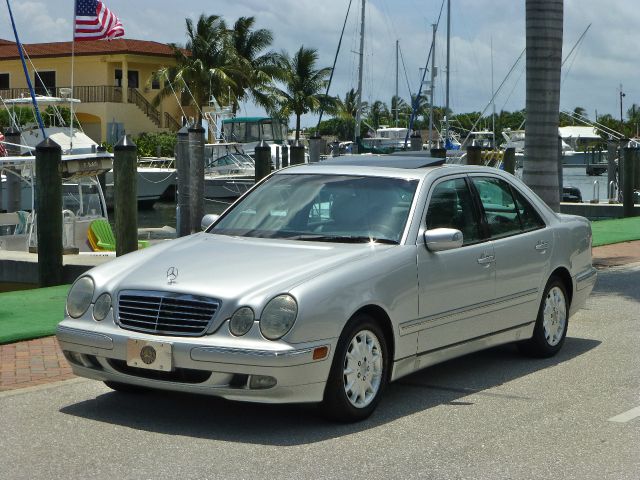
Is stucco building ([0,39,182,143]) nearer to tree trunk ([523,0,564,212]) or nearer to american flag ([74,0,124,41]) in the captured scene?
american flag ([74,0,124,41])

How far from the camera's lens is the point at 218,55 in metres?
61.6

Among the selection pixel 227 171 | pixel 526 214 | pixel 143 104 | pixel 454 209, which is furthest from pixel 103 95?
pixel 454 209

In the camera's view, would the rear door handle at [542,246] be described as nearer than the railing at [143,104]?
Yes

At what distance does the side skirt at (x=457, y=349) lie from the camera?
7547mm

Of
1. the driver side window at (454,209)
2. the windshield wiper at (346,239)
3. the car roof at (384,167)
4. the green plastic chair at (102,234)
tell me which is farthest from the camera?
the green plastic chair at (102,234)

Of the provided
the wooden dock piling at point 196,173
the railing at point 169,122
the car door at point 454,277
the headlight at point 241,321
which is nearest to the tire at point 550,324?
the car door at point 454,277

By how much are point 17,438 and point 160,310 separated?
1.09m

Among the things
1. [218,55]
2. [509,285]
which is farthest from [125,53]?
[509,285]

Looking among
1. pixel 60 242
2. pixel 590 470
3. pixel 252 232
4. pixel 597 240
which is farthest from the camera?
pixel 597 240

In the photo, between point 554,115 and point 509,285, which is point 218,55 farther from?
point 509,285

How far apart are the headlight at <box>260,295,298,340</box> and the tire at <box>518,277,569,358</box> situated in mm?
3103

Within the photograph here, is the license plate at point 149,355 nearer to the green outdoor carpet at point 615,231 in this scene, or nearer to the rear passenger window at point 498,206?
the rear passenger window at point 498,206

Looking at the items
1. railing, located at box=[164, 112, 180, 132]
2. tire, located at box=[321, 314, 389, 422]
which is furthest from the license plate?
railing, located at box=[164, 112, 180, 132]

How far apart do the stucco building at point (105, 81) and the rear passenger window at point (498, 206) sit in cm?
4908
